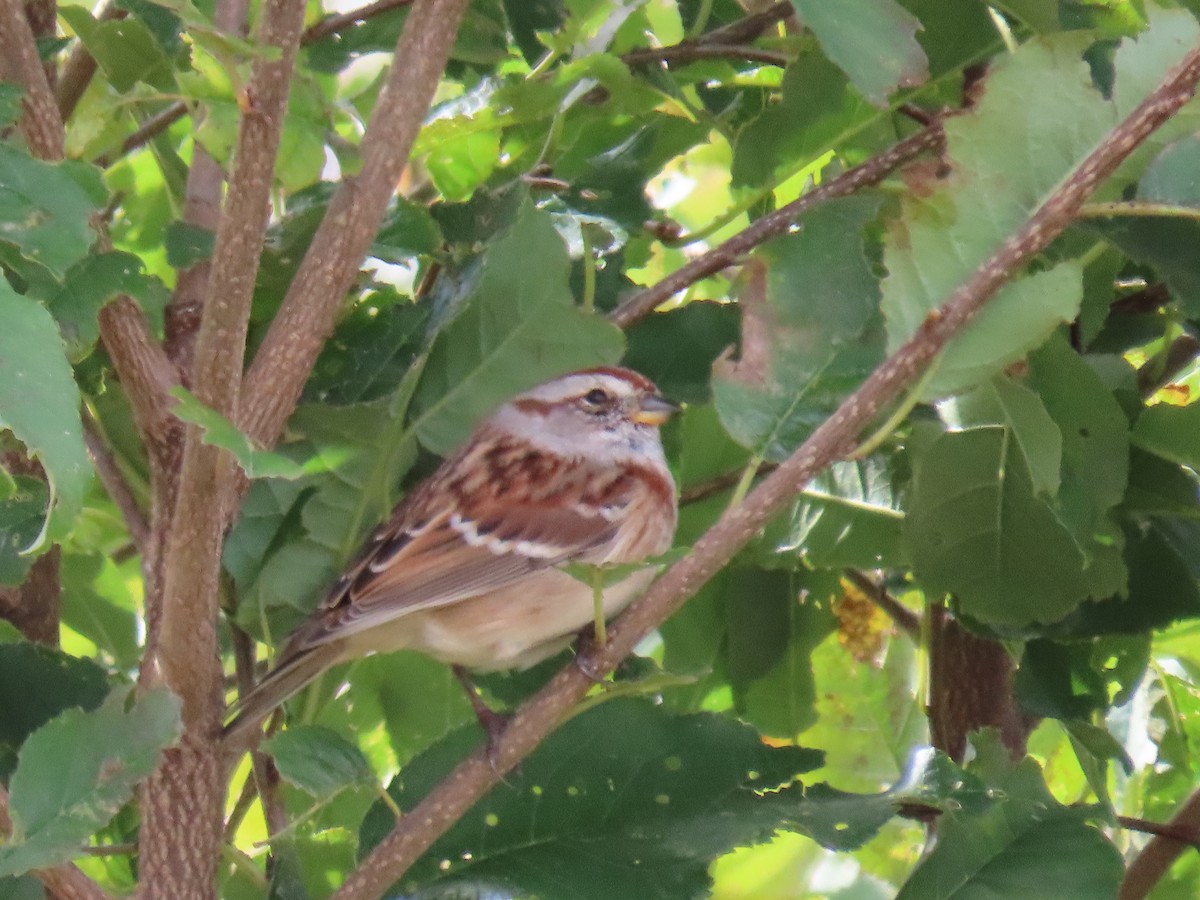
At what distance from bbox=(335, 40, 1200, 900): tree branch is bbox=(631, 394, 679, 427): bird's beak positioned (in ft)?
2.26

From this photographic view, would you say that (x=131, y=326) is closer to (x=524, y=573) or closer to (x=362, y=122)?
(x=362, y=122)

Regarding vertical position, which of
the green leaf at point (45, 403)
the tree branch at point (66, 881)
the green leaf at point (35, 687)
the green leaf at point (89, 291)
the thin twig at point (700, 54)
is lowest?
the green leaf at point (35, 687)

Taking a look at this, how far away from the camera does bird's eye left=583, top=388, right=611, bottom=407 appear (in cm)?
219

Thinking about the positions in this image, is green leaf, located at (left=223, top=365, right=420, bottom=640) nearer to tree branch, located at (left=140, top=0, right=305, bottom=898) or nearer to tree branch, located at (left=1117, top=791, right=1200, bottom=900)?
tree branch, located at (left=140, top=0, right=305, bottom=898)

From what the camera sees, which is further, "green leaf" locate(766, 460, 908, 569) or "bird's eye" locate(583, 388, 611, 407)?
"bird's eye" locate(583, 388, 611, 407)

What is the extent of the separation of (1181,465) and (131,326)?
3.33 feet

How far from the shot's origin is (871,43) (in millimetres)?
1216

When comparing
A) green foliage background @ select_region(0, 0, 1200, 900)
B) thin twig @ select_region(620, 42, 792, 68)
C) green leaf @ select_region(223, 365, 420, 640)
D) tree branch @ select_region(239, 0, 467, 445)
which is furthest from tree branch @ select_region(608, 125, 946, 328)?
tree branch @ select_region(239, 0, 467, 445)

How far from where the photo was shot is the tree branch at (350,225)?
126 cm

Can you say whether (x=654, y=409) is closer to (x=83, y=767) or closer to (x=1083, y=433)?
(x=1083, y=433)

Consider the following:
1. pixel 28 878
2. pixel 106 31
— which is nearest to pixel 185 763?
pixel 28 878

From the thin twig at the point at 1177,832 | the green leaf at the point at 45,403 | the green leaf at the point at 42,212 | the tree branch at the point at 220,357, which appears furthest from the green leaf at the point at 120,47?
the thin twig at the point at 1177,832

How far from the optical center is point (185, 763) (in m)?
1.30

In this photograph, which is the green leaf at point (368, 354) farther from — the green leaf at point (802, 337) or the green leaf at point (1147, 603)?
the green leaf at point (1147, 603)
